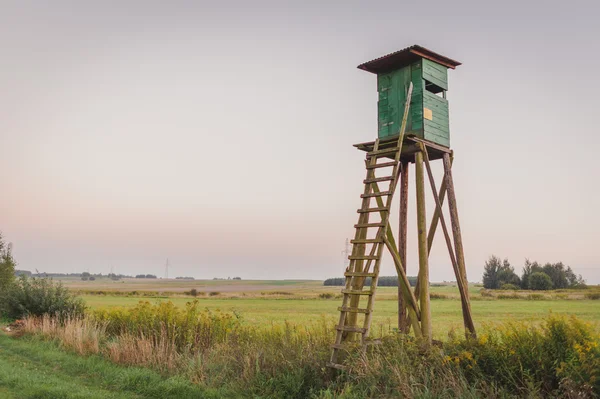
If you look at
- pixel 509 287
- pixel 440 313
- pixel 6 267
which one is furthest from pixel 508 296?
pixel 6 267

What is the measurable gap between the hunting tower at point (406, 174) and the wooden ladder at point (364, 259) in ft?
0.07

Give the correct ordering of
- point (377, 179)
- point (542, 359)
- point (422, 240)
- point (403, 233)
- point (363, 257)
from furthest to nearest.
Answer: point (403, 233), point (422, 240), point (377, 179), point (363, 257), point (542, 359)

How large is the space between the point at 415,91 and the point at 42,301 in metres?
18.8

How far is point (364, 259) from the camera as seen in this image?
9.98 metres

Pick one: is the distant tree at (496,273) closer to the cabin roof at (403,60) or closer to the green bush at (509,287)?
the green bush at (509,287)

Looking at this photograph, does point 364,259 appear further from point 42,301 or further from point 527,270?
point 527,270

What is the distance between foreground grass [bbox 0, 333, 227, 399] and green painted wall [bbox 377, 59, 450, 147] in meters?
7.31

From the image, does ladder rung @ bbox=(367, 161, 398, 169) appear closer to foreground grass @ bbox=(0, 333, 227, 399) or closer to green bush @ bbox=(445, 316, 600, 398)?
green bush @ bbox=(445, 316, 600, 398)

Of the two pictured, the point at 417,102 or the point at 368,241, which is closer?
the point at 368,241

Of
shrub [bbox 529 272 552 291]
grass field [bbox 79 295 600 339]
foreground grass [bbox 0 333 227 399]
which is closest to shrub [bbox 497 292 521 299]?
grass field [bbox 79 295 600 339]

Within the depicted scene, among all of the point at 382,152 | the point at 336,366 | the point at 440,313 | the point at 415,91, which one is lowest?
the point at 440,313

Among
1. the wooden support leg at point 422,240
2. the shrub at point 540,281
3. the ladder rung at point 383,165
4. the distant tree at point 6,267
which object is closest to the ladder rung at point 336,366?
the wooden support leg at point 422,240

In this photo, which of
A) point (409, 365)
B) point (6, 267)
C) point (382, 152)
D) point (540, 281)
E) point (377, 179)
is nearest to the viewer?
point (409, 365)

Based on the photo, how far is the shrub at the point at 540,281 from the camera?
8956cm
